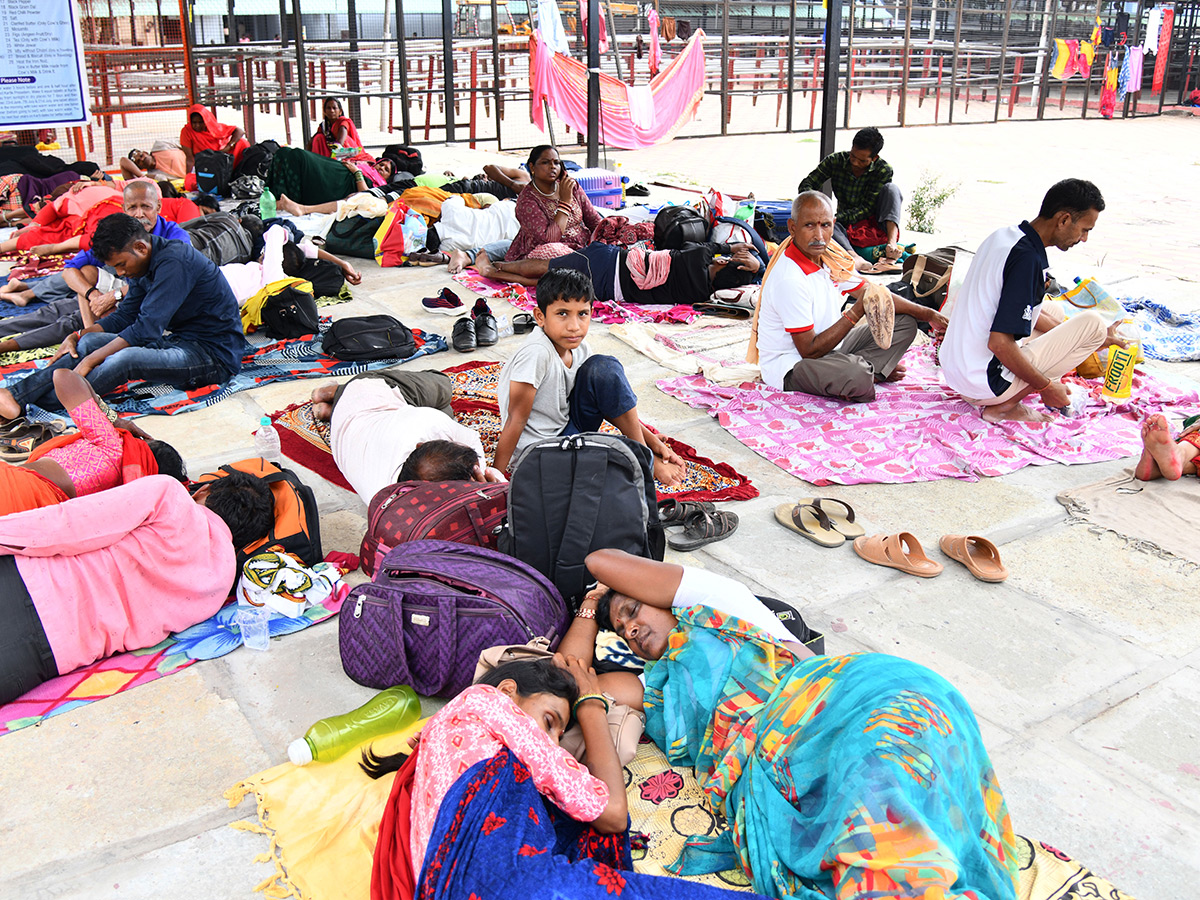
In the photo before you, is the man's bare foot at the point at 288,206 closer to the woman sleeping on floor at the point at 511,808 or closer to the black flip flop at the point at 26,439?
the black flip flop at the point at 26,439

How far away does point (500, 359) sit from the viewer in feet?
17.5

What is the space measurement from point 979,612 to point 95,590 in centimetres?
264

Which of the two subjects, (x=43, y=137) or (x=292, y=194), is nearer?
(x=292, y=194)

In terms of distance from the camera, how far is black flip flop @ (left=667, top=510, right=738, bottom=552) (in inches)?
131

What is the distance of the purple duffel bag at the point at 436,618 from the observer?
98.0 inches

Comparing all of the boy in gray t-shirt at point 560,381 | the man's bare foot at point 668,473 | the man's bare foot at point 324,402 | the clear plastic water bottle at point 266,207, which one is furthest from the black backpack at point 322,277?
the man's bare foot at point 668,473

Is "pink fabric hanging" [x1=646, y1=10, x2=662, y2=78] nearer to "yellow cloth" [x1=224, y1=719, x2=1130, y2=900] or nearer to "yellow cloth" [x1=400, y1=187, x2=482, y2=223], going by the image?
"yellow cloth" [x1=400, y1=187, x2=482, y2=223]

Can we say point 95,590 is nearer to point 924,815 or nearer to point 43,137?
point 924,815

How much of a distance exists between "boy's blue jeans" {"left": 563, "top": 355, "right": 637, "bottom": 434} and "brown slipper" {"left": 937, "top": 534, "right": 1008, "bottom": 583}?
1.25 meters

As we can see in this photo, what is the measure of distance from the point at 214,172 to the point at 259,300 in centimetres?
466

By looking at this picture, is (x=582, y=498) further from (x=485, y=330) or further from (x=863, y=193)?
(x=863, y=193)

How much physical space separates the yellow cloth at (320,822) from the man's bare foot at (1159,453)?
310cm

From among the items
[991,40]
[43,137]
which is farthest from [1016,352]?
[991,40]

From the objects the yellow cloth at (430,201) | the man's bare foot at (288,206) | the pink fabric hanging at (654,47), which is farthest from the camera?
the pink fabric hanging at (654,47)
